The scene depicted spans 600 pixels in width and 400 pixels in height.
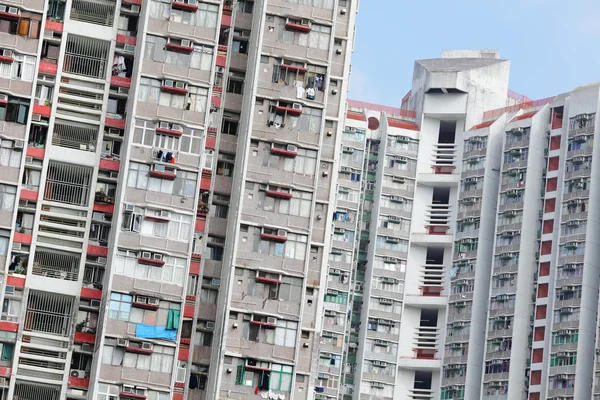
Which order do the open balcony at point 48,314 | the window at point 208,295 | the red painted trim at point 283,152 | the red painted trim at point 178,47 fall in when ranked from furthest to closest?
the red painted trim at point 283,152
the window at point 208,295
the red painted trim at point 178,47
the open balcony at point 48,314

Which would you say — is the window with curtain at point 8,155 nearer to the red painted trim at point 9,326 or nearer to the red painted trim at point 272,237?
the red painted trim at point 9,326

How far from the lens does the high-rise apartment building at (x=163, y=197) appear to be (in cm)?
10050

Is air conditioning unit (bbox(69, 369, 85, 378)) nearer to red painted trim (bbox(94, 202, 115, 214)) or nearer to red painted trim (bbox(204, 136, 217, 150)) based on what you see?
red painted trim (bbox(94, 202, 115, 214))

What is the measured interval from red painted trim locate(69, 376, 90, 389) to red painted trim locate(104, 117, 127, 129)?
15.3 m

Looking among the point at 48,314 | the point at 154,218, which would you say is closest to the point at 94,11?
the point at 154,218

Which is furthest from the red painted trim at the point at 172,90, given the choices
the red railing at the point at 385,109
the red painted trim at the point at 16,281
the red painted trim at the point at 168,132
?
the red railing at the point at 385,109

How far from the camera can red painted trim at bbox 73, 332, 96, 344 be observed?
10130 centimetres

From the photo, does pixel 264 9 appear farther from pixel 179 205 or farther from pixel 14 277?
pixel 14 277

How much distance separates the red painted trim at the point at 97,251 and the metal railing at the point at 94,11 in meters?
14.0

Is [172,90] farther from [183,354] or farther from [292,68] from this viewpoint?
[183,354]

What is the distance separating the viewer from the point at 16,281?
100938 mm

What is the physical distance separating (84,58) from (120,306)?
1590 centimetres

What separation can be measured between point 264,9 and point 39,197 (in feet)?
58.9

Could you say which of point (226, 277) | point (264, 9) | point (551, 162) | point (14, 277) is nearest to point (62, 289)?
point (14, 277)
